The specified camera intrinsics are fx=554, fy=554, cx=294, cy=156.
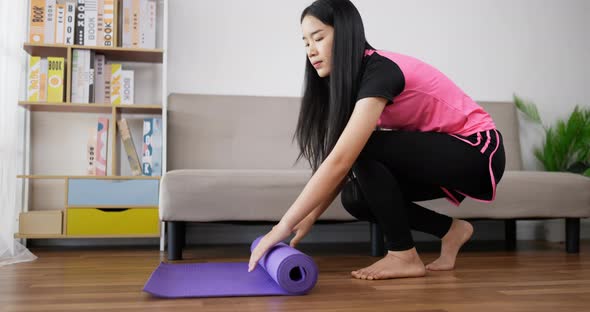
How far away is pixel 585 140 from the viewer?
310 centimetres

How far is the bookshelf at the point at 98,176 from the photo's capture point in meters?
2.55

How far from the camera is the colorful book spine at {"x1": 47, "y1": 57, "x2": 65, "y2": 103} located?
267 centimetres

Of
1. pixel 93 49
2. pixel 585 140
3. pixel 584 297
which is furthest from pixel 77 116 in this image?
pixel 585 140

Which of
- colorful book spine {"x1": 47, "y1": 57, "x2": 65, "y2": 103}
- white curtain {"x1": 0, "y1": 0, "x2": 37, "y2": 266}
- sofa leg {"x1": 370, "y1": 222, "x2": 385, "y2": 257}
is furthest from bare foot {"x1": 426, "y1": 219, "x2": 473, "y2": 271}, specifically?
colorful book spine {"x1": 47, "y1": 57, "x2": 65, "y2": 103}

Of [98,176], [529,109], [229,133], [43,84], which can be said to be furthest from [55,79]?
[529,109]

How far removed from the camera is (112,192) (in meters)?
2.58

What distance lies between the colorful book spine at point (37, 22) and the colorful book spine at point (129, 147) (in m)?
0.55

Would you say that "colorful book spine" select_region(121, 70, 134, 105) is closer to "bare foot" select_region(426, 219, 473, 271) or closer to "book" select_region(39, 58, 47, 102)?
"book" select_region(39, 58, 47, 102)

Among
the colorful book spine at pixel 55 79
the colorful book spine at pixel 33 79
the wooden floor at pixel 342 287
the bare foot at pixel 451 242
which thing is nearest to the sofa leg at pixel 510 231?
the wooden floor at pixel 342 287

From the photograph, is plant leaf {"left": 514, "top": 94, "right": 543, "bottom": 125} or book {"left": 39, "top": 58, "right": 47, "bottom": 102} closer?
book {"left": 39, "top": 58, "right": 47, "bottom": 102}

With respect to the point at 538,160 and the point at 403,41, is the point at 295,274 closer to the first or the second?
the point at 403,41

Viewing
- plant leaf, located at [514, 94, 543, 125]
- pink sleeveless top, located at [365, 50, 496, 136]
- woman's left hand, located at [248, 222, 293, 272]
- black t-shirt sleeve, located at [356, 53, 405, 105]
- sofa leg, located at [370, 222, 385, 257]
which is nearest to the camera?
woman's left hand, located at [248, 222, 293, 272]

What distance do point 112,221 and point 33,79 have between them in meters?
0.80

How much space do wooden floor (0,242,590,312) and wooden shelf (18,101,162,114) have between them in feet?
2.43
